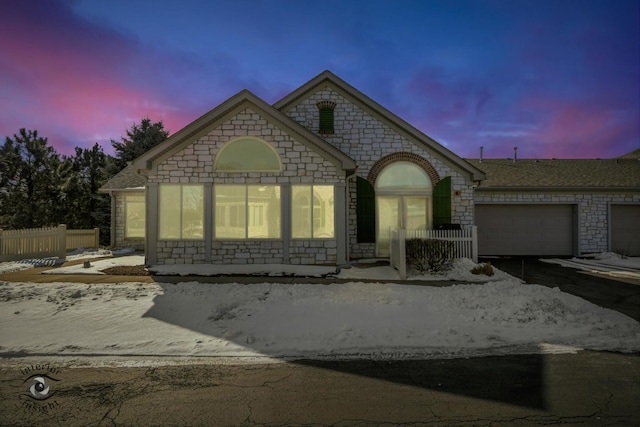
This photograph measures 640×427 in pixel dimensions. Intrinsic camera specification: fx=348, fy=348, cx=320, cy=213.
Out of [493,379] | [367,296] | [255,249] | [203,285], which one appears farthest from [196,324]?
[255,249]

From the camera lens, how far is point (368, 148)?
14.1m

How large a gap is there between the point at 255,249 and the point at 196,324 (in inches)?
218

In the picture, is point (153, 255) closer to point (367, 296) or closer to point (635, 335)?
point (367, 296)

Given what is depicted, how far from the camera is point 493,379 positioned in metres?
3.82

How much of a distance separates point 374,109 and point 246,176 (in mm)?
6146

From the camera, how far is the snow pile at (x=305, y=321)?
4.76m

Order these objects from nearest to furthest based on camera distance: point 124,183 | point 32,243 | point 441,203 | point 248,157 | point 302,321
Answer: point 302,321 < point 248,157 < point 32,243 < point 441,203 < point 124,183

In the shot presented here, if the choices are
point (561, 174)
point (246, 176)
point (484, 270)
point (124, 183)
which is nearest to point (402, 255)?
point (484, 270)

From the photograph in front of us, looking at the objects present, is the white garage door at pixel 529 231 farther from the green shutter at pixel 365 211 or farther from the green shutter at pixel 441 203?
the green shutter at pixel 365 211

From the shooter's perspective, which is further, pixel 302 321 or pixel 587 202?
pixel 587 202

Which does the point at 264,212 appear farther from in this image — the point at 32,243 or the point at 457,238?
the point at 32,243

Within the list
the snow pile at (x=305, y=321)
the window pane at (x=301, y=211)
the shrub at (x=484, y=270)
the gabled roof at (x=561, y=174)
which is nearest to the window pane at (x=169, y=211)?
the snow pile at (x=305, y=321)

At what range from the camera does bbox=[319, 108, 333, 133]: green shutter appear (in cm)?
1424

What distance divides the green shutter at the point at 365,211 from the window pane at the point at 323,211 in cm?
283
